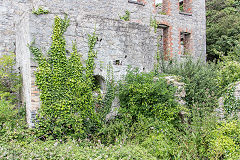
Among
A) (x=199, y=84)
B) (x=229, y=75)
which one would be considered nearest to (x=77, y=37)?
(x=199, y=84)

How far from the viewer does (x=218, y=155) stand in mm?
4527

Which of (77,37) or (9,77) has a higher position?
(77,37)

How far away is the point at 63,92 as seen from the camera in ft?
17.4

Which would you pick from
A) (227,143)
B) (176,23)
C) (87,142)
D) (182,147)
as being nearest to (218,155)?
(227,143)

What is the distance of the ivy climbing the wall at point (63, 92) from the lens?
5.16m

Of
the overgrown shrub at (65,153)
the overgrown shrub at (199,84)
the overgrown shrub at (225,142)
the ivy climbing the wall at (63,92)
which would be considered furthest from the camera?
the overgrown shrub at (199,84)

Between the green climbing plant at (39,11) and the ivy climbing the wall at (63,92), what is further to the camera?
the green climbing plant at (39,11)

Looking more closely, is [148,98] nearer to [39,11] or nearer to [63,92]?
[63,92]

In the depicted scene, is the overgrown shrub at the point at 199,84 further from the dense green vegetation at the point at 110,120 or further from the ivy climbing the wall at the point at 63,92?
the ivy climbing the wall at the point at 63,92

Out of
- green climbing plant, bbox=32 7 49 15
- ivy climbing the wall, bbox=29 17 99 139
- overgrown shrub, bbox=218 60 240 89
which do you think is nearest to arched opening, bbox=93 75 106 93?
ivy climbing the wall, bbox=29 17 99 139

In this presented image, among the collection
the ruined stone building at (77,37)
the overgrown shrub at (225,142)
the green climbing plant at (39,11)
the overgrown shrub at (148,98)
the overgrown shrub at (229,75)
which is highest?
the green climbing plant at (39,11)

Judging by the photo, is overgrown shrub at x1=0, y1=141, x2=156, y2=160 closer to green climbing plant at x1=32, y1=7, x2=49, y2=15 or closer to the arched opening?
the arched opening

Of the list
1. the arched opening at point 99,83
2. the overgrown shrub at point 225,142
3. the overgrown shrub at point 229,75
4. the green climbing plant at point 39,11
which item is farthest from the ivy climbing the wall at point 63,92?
the overgrown shrub at point 229,75

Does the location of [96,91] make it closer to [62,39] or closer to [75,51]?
[75,51]
